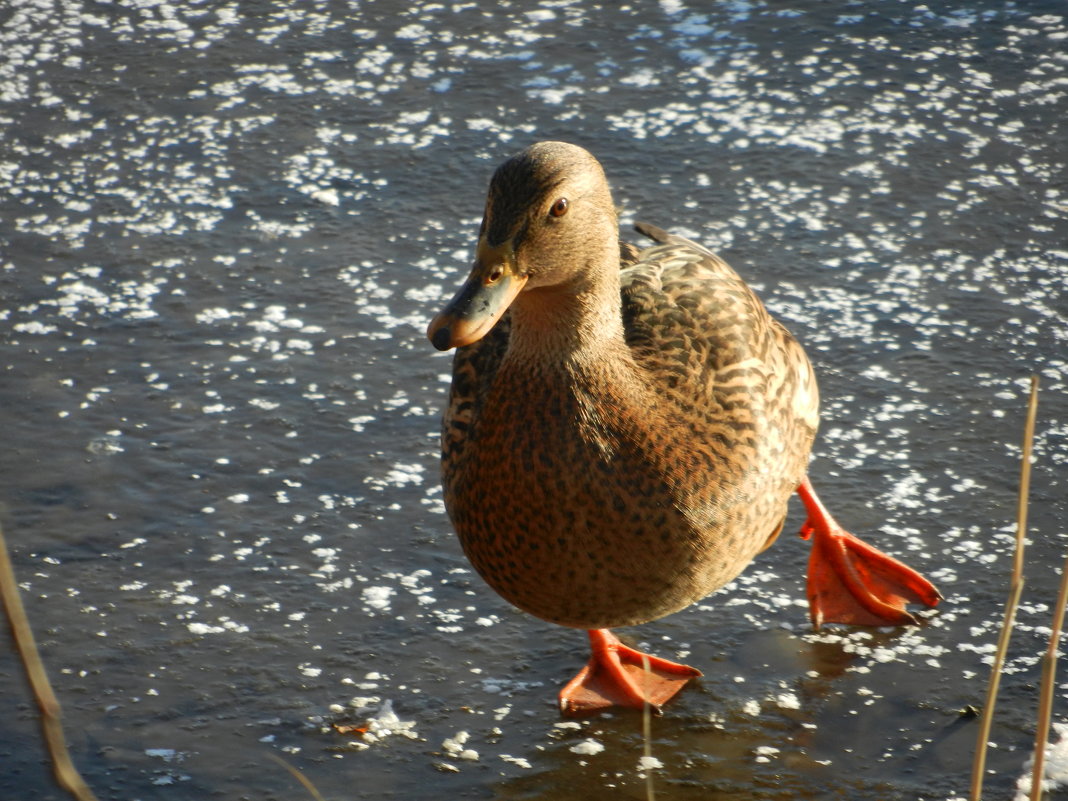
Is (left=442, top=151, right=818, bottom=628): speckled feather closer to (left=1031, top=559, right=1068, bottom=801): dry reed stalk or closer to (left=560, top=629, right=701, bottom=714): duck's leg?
(left=560, top=629, right=701, bottom=714): duck's leg

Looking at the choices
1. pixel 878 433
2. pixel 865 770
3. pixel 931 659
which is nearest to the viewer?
pixel 865 770

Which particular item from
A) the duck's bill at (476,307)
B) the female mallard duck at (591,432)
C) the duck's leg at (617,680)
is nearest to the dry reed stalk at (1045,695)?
the female mallard duck at (591,432)

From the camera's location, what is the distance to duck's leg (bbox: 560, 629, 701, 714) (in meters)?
3.05

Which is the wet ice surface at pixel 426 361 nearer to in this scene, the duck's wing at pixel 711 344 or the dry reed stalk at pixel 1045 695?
the duck's wing at pixel 711 344

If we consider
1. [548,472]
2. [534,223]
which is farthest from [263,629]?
[534,223]

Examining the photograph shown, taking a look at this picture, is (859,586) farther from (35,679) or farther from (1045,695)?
(35,679)

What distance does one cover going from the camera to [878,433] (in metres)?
3.89

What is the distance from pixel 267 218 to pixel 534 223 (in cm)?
258

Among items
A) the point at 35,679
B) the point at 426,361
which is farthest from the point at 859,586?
the point at 35,679

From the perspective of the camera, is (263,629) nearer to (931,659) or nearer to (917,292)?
(931,659)

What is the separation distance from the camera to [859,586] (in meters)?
3.24

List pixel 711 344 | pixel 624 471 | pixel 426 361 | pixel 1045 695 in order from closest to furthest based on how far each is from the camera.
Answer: pixel 1045 695
pixel 624 471
pixel 711 344
pixel 426 361

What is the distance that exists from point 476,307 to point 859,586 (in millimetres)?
1309

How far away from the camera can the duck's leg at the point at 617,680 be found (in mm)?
3047
